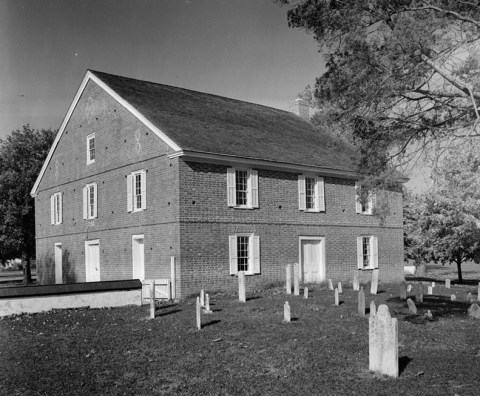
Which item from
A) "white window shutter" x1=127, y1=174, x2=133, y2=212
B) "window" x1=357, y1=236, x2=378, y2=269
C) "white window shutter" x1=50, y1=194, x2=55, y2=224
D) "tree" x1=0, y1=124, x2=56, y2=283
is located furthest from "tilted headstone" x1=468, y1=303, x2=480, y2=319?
"tree" x1=0, y1=124, x2=56, y2=283

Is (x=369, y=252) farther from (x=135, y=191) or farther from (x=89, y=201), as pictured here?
(x=89, y=201)

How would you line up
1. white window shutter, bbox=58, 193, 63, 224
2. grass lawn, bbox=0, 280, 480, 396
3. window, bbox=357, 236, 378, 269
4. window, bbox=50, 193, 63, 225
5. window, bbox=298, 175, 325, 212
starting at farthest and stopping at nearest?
window, bbox=50, 193, 63, 225
white window shutter, bbox=58, 193, 63, 224
window, bbox=357, 236, 378, 269
window, bbox=298, 175, 325, 212
grass lawn, bbox=0, 280, 480, 396

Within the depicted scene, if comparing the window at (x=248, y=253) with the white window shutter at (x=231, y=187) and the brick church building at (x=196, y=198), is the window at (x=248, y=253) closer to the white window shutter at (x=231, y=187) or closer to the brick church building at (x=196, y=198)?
the brick church building at (x=196, y=198)

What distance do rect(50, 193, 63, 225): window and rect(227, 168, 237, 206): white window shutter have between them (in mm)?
12142

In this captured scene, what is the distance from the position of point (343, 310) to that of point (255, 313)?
8.16ft

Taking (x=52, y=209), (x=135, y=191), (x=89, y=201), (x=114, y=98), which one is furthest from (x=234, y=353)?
(x=52, y=209)

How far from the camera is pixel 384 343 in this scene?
8953 mm

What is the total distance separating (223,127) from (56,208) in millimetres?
11625

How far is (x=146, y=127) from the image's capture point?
22516 millimetres

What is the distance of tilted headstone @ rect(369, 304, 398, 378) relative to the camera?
888 cm

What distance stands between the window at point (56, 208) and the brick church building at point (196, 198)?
0.19ft

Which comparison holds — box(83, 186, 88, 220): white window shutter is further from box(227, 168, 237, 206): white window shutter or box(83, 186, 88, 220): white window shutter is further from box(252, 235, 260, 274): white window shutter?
box(252, 235, 260, 274): white window shutter

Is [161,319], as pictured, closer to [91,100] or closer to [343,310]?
[343,310]

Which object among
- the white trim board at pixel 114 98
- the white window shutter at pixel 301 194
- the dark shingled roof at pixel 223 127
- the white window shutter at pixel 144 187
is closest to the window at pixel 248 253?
the white window shutter at pixel 301 194
